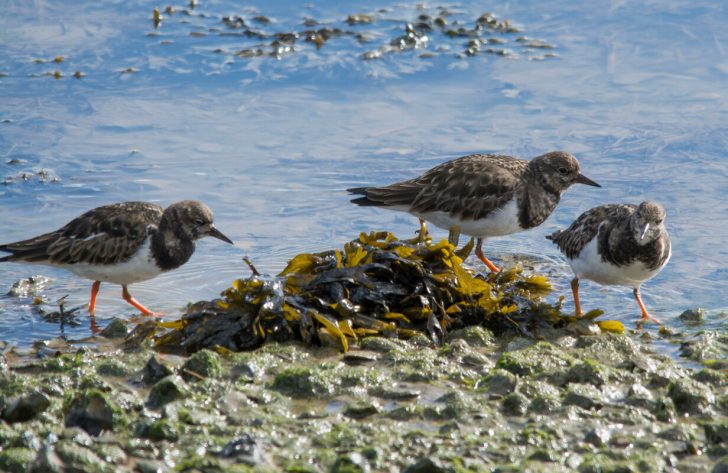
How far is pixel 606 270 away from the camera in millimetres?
5492

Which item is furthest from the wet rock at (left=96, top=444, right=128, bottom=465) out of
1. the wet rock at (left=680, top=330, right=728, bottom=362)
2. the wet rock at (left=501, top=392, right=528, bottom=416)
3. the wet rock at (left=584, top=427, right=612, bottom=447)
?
the wet rock at (left=680, top=330, right=728, bottom=362)

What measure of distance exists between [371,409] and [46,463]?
4.04 ft

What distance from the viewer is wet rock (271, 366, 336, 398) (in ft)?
13.5

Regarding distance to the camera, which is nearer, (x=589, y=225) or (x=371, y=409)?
Result: (x=371, y=409)

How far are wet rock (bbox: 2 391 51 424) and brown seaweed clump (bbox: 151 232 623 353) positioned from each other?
44.0 inches

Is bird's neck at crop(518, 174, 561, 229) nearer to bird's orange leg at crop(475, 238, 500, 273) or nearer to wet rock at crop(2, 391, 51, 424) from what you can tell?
bird's orange leg at crop(475, 238, 500, 273)

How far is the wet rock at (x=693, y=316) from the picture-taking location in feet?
18.4

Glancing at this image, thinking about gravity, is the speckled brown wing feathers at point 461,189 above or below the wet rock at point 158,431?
above

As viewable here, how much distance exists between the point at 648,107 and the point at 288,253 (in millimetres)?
3874

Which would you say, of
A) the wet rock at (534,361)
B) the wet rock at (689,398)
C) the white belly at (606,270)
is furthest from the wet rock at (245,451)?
the white belly at (606,270)

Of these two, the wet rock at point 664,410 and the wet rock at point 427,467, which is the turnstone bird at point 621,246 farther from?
the wet rock at point 427,467

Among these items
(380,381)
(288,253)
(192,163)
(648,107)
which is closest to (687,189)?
(648,107)

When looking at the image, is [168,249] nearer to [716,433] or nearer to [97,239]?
[97,239]

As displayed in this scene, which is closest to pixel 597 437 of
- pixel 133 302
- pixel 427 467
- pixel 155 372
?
pixel 427 467
